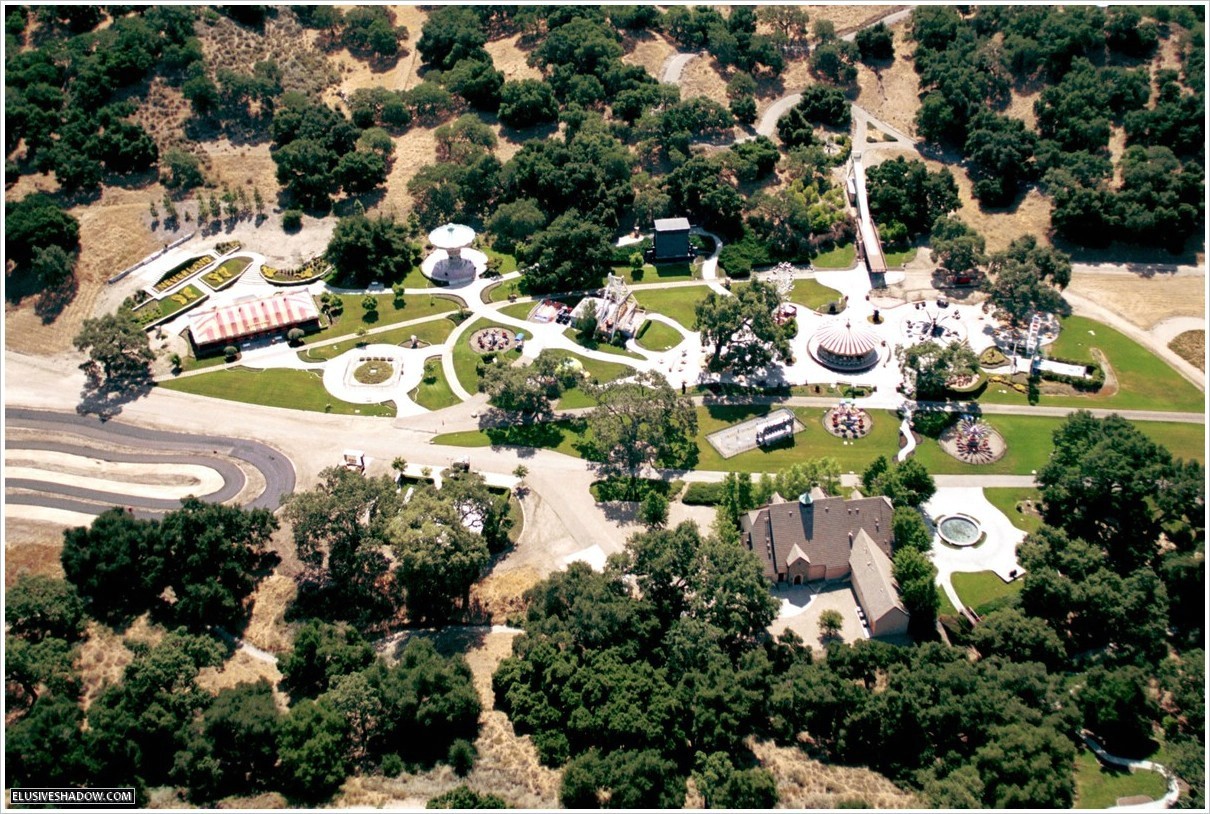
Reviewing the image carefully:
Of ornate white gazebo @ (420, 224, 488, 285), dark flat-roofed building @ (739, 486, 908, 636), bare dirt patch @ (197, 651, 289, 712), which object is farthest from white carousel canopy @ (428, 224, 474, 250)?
bare dirt patch @ (197, 651, 289, 712)

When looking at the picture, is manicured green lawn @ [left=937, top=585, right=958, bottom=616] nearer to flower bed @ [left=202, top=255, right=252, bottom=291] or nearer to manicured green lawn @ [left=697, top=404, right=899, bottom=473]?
manicured green lawn @ [left=697, top=404, right=899, bottom=473]

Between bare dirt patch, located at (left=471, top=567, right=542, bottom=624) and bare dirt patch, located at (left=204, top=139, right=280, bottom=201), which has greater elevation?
bare dirt patch, located at (left=204, top=139, right=280, bottom=201)

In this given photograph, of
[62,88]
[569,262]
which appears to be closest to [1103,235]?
[569,262]

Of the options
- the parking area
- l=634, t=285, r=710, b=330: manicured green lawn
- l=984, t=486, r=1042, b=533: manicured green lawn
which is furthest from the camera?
l=634, t=285, r=710, b=330: manicured green lawn

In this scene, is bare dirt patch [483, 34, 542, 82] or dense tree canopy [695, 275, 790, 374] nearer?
dense tree canopy [695, 275, 790, 374]

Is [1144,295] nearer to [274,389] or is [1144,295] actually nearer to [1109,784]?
[1109,784]
